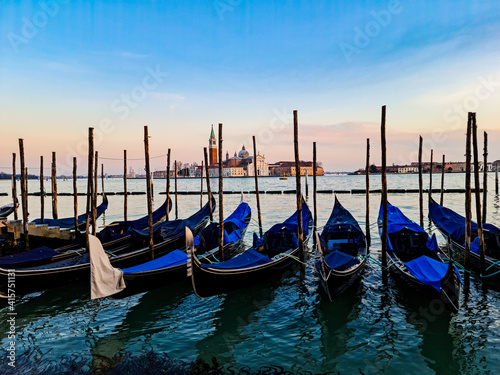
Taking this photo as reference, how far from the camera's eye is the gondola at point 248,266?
6.06 metres

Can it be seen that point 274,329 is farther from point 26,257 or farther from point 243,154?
point 243,154

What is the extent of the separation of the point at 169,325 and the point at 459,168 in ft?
500

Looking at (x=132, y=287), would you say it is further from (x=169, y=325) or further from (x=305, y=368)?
(x=305, y=368)

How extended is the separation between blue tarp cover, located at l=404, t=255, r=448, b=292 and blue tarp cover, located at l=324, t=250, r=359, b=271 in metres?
1.08

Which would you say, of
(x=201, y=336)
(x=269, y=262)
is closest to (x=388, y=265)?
(x=269, y=262)

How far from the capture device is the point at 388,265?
26.2 ft

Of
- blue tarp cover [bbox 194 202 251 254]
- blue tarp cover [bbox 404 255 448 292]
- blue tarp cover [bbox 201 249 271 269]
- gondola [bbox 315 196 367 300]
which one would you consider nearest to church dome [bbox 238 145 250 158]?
blue tarp cover [bbox 194 202 251 254]

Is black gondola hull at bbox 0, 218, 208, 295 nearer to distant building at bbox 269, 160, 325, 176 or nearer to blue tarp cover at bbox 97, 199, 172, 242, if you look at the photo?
blue tarp cover at bbox 97, 199, 172, 242

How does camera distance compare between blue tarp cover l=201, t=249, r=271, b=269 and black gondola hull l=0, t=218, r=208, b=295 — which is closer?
black gondola hull l=0, t=218, r=208, b=295

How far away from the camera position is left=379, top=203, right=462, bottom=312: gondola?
5.57 metres

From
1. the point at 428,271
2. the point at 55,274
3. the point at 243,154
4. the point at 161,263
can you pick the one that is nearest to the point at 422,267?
the point at 428,271

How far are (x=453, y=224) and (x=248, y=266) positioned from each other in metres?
7.68

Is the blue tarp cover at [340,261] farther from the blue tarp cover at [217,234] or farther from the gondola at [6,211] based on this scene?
the gondola at [6,211]

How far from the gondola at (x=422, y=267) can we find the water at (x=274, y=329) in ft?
1.48
